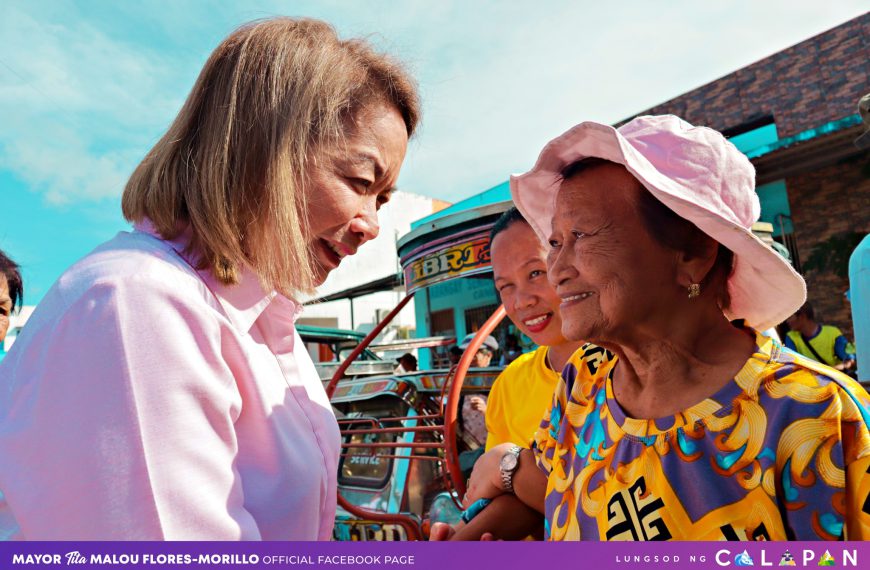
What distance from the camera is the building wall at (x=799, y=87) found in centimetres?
1013

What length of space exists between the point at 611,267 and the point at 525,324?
4.10ft

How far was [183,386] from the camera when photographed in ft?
2.95

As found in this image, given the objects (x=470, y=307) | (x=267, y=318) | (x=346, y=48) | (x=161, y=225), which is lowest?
(x=267, y=318)

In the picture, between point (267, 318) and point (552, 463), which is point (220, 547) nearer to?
point (267, 318)

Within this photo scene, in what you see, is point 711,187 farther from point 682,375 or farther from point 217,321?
point 217,321

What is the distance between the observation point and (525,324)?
249 cm

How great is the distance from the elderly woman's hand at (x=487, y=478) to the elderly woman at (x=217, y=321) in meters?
0.51

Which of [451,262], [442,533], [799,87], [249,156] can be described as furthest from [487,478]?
[799,87]

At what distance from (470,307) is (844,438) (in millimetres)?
13261

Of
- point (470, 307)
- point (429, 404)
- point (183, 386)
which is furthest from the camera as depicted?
point (470, 307)

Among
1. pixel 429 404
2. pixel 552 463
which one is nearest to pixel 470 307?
pixel 429 404

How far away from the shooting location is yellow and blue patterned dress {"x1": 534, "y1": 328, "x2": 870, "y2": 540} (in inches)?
37.8

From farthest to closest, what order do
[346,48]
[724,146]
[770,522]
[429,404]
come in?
[429,404] < [346,48] < [724,146] < [770,522]

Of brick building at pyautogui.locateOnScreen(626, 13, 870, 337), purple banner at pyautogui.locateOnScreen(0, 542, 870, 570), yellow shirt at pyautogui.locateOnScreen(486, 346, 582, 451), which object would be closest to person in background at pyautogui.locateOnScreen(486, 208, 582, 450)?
yellow shirt at pyautogui.locateOnScreen(486, 346, 582, 451)
